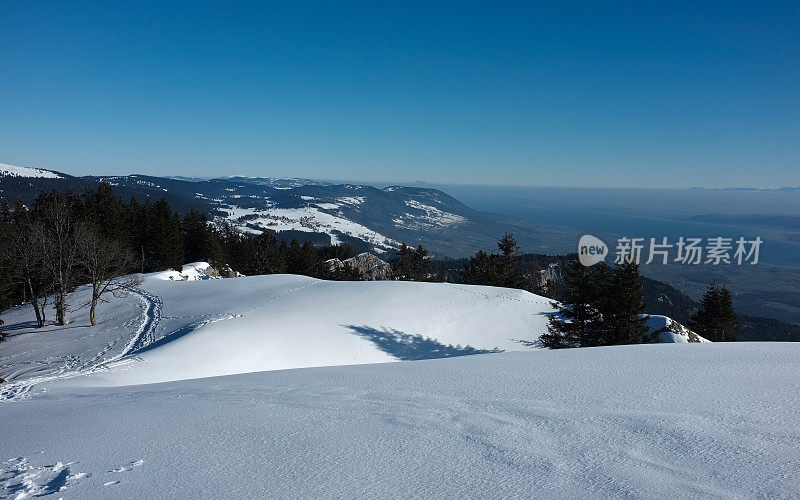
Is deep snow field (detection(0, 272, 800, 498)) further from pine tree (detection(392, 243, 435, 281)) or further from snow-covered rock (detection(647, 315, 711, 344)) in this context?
pine tree (detection(392, 243, 435, 281))

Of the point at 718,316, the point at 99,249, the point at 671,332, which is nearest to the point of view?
the point at 671,332

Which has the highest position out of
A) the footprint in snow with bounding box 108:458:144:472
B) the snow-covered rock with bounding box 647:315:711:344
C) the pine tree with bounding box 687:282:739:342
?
the footprint in snow with bounding box 108:458:144:472

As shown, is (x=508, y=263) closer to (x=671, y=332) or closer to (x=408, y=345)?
(x=671, y=332)

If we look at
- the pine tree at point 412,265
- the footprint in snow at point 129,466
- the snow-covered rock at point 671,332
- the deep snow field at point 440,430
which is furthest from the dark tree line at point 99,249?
the snow-covered rock at point 671,332

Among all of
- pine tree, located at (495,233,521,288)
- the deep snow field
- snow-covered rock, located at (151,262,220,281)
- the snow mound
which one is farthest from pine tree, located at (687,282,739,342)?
snow-covered rock, located at (151,262,220,281)

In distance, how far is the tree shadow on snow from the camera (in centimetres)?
1891

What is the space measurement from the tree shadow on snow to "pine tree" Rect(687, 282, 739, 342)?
84.9 ft

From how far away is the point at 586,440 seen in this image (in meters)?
4.07

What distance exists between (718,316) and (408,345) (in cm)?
3079

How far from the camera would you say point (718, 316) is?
104 feet

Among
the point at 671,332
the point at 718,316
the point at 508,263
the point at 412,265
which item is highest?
the point at 508,263

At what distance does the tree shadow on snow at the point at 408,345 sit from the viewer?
18.9 meters

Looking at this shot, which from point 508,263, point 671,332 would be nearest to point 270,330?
point 671,332

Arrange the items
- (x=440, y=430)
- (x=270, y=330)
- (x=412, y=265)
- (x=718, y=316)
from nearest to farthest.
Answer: (x=440, y=430) < (x=270, y=330) < (x=718, y=316) < (x=412, y=265)
